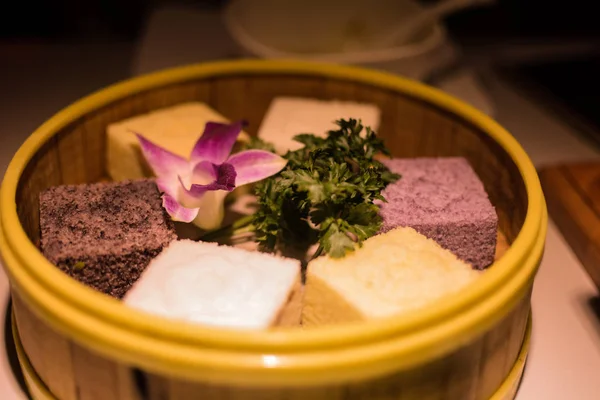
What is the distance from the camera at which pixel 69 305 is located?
70 centimetres

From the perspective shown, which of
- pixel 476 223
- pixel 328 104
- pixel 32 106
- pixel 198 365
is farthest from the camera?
pixel 32 106

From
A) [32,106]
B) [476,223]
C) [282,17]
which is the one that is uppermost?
[282,17]

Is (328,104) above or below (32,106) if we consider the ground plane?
above

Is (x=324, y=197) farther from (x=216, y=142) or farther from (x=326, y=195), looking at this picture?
(x=216, y=142)

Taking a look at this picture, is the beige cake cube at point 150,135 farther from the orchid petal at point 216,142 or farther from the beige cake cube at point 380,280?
the beige cake cube at point 380,280

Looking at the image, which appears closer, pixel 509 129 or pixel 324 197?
pixel 324 197

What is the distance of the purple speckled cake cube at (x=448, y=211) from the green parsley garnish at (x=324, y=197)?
29mm

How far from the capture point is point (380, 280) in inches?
31.7

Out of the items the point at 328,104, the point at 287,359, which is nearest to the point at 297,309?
the point at 287,359

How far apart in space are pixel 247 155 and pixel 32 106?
2.64 feet

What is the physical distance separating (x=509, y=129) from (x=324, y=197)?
2.61ft

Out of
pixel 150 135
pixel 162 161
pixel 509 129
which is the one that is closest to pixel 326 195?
pixel 162 161

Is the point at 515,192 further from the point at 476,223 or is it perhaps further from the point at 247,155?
the point at 247,155

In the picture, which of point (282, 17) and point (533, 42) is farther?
point (533, 42)
